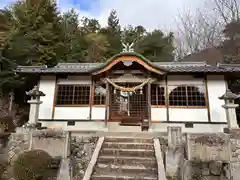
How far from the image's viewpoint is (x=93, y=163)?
18.0 ft

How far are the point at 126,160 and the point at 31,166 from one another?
2708mm

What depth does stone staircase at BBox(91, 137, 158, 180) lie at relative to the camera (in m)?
5.21

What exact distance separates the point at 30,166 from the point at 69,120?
18.4 ft

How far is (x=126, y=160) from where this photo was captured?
19.1ft

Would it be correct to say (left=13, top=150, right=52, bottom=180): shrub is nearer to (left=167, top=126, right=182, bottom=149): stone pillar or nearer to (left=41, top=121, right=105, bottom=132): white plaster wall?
(left=167, top=126, right=182, bottom=149): stone pillar

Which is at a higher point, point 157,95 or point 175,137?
point 157,95

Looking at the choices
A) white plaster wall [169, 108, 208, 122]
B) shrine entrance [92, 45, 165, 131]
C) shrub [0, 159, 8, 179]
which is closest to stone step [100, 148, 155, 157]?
Result: shrub [0, 159, 8, 179]

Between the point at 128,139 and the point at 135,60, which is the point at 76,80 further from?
the point at 128,139

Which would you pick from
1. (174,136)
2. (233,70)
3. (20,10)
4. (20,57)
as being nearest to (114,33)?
(20,10)

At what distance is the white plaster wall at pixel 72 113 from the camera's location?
10805 millimetres

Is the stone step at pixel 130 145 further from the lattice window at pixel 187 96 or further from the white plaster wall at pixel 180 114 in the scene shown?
the lattice window at pixel 187 96

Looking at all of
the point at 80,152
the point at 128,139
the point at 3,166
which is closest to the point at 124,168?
the point at 128,139

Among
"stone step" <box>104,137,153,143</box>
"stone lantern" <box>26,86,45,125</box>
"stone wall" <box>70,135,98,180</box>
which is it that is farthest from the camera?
"stone lantern" <box>26,86,45,125</box>

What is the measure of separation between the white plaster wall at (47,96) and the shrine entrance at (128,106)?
11.4ft
